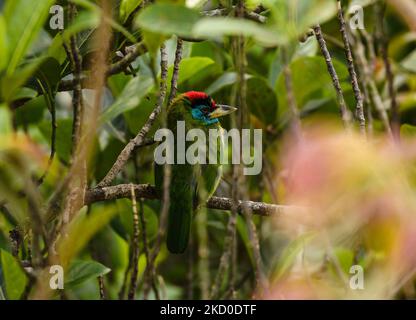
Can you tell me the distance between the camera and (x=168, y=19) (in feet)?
5.06

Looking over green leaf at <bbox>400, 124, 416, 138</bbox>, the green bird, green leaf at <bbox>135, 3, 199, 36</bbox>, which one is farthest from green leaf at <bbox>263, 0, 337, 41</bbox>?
the green bird

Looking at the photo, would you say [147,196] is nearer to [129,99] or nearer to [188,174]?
[188,174]

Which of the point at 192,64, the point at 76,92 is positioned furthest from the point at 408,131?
the point at 76,92

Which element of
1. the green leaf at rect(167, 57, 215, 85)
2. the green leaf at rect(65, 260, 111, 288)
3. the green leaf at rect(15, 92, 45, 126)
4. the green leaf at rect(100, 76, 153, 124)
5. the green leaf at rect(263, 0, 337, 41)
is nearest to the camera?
the green leaf at rect(263, 0, 337, 41)

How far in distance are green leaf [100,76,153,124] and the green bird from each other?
3.07 ft

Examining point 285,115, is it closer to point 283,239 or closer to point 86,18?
point 283,239

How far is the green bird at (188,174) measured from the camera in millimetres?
3012

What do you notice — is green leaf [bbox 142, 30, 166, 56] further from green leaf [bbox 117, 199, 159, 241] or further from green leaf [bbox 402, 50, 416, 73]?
green leaf [bbox 402, 50, 416, 73]

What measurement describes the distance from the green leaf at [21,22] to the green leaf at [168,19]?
33 centimetres

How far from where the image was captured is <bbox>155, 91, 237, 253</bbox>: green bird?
3.01 metres

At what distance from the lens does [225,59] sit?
349 centimetres

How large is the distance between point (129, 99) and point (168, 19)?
0.35m
